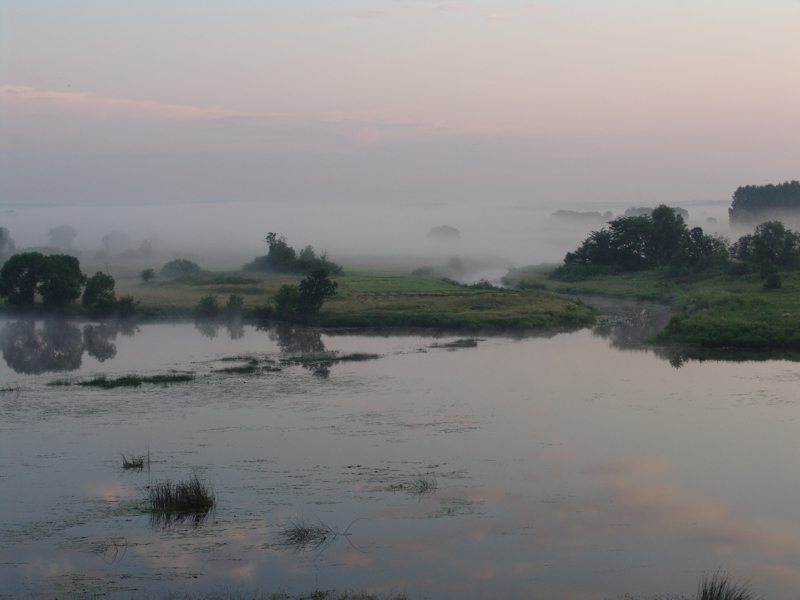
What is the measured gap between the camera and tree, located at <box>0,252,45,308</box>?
3531 cm

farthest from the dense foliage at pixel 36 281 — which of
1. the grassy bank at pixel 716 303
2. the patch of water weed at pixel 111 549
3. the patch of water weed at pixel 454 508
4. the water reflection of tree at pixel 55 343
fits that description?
the patch of water weed at pixel 454 508

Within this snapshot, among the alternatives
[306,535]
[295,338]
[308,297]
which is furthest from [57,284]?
[306,535]

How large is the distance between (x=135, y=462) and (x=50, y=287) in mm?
Answer: 24379

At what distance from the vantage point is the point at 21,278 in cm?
3572

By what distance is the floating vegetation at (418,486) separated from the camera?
12594 mm

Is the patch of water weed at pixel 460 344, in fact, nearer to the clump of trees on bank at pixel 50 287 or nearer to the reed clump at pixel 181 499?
the clump of trees on bank at pixel 50 287

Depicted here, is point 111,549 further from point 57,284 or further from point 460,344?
point 57,284

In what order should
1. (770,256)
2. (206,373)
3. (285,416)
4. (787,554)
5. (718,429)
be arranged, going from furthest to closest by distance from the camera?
(770,256), (206,373), (285,416), (718,429), (787,554)

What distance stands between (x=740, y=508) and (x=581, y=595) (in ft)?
12.9

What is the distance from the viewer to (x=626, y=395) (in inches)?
773

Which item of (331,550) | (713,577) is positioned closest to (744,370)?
(713,577)

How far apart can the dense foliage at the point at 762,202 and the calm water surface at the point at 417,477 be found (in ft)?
232

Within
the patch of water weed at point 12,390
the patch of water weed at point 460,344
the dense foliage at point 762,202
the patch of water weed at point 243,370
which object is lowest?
the patch of water weed at point 12,390

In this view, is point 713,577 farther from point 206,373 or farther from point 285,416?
point 206,373
